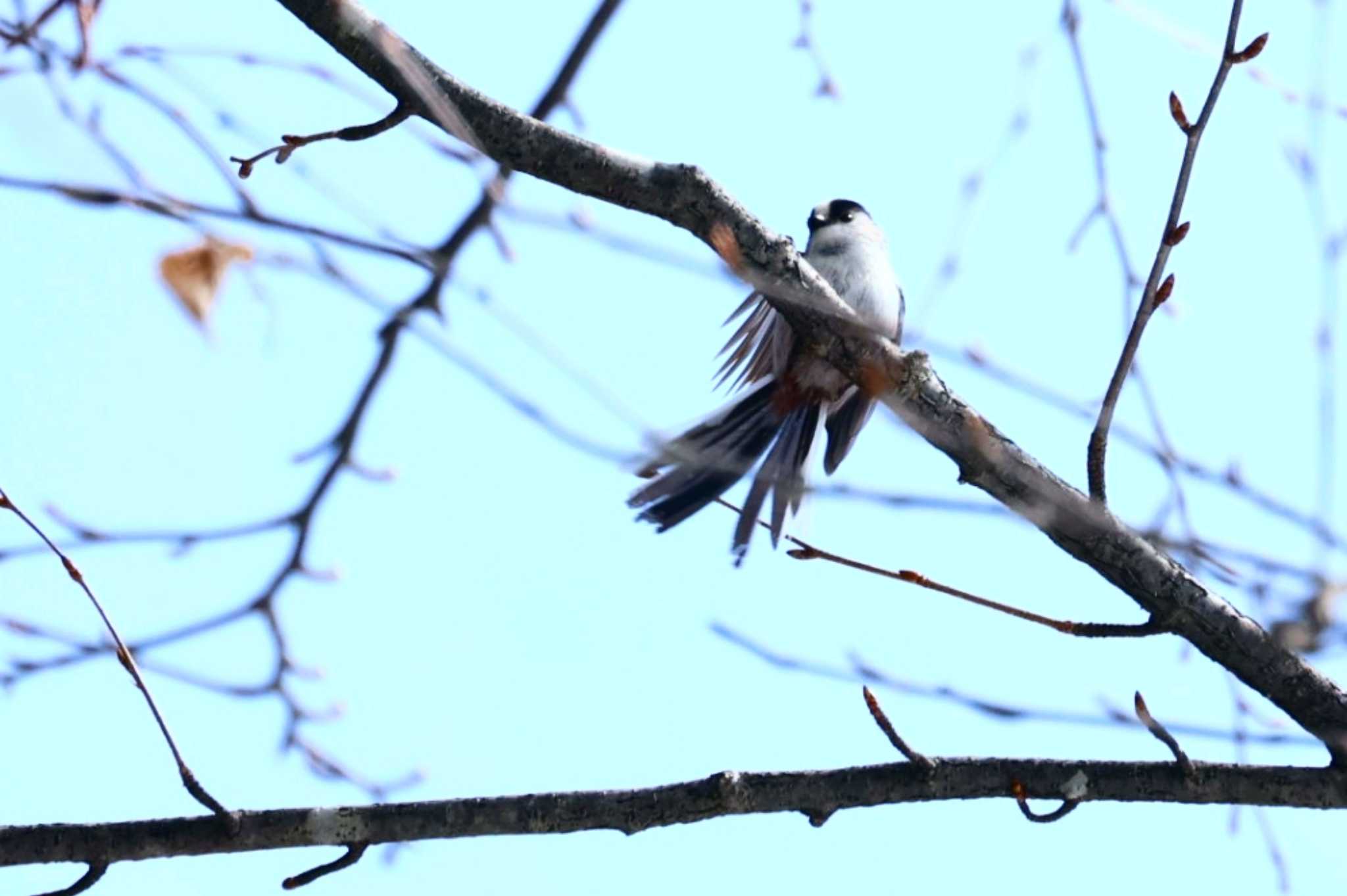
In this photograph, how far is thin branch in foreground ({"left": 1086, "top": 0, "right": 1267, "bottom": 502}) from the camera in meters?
1.59

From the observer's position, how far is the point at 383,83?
178cm

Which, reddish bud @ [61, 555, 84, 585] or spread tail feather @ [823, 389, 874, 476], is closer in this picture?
reddish bud @ [61, 555, 84, 585]

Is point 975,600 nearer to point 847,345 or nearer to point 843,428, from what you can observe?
point 847,345

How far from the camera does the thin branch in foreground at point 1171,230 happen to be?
159 centimetres

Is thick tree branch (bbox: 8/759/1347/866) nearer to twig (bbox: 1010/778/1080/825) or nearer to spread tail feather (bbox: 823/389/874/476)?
twig (bbox: 1010/778/1080/825)

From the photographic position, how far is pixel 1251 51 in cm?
164

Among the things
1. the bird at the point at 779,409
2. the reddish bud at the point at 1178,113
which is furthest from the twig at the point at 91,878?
the reddish bud at the point at 1178,113

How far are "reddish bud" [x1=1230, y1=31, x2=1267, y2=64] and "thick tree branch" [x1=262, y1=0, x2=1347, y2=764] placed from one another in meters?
0.47

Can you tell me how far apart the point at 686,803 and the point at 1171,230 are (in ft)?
2.82

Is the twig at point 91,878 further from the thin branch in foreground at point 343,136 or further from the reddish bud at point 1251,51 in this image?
the reddish bud at point 1251,51

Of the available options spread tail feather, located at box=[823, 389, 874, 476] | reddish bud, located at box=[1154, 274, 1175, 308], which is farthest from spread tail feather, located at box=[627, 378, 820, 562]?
reddish bud, located at box=[1154, 274, 1175, 308]

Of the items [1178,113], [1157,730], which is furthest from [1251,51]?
[1157,730]

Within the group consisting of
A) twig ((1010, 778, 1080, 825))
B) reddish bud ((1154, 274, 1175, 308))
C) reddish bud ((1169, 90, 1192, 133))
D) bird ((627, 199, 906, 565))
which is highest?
bird ((627, 199, 906, 565))

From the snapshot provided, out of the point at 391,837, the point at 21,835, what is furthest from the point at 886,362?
the point at 21,835
